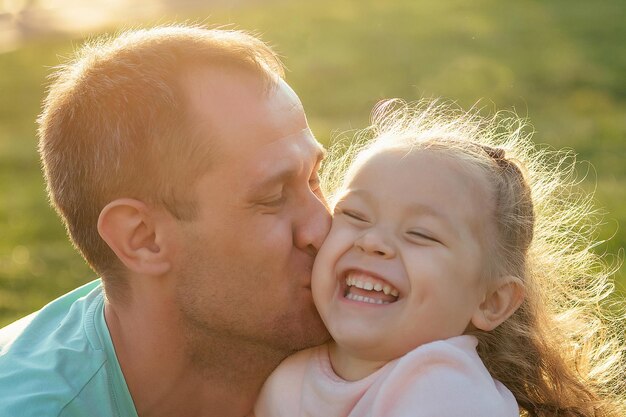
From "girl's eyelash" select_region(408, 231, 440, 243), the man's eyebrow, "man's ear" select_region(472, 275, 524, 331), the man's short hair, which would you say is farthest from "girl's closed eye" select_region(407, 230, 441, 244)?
the man's short hair

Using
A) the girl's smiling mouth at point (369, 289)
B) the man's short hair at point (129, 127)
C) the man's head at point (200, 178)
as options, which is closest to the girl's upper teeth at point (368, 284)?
the girl's smiling mouth at point (369, 289)

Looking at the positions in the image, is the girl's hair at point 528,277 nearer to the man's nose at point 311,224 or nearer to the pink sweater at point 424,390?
the man's nose at point 311,224

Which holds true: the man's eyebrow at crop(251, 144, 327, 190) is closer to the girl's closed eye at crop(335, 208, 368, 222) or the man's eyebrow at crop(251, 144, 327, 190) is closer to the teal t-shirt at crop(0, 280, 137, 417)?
the girl's closed eye at crop(335, 208, 368, 222)

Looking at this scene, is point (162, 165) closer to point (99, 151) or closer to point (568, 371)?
point (99, 151)

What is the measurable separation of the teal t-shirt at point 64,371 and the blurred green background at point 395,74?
3.84m

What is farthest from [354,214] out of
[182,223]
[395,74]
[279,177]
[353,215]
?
[395,74]

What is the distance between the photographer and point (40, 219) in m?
10.3

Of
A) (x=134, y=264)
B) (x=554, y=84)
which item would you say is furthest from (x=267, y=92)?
(x=554, y=84)

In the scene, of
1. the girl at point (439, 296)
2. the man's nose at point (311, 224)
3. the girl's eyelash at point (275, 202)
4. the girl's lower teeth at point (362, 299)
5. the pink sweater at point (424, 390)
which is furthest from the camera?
the girl's eyelash at point (275, 202)

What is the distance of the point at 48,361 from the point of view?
3705mm

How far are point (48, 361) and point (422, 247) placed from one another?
1.32 metres

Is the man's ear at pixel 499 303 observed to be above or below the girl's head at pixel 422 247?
below

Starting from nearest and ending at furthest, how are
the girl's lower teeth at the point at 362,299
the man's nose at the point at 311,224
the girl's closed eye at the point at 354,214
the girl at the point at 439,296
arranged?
the girl at the point at 439,296
the girl's lower teeth at the point at 362,299
the girl's closed eye at the point at 354,214
the man's nose at the point at 311,224

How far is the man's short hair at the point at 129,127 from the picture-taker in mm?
3824
